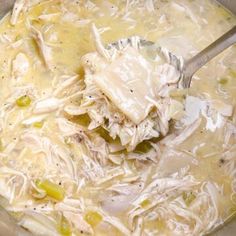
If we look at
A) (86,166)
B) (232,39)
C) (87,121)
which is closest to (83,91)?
(87,121)

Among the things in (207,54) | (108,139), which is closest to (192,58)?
(207,54)

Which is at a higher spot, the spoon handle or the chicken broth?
the spoon handle

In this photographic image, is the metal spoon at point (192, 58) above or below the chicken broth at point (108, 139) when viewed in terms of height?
above

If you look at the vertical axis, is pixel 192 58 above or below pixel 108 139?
above

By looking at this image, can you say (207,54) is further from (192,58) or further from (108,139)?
(108,139)
